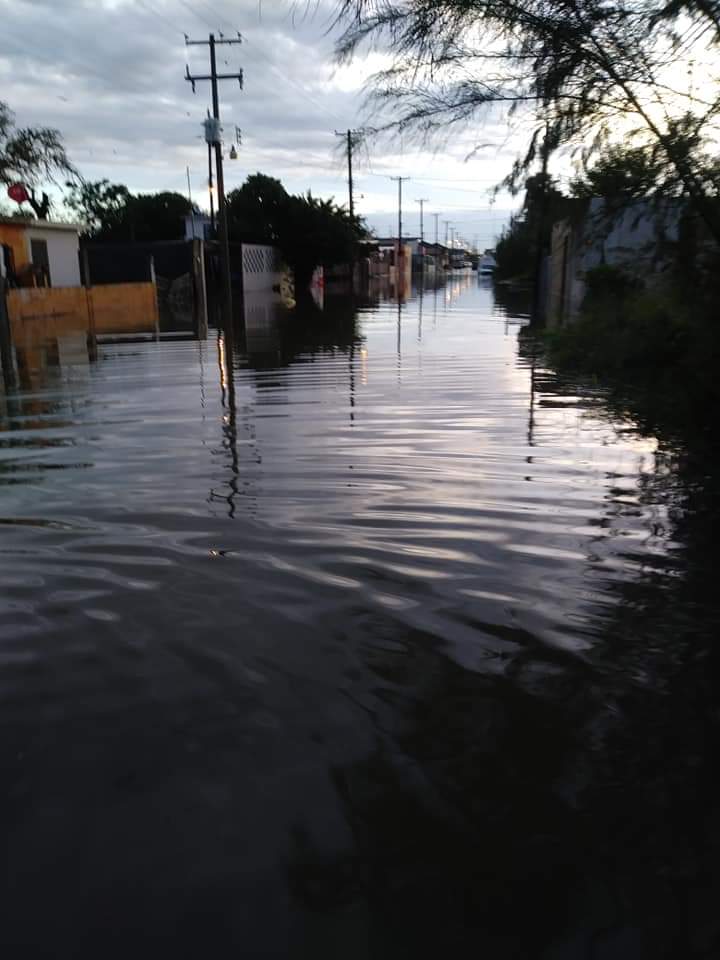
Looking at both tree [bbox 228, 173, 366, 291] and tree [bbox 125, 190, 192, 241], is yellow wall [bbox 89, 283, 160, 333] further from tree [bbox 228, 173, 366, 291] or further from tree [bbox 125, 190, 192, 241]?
tree [bbox 125, 190, 192, 241]

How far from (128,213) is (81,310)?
3938 cm

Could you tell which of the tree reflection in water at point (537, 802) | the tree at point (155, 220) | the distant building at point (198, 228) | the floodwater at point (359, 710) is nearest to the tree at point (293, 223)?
the distant building at point (198, 228)

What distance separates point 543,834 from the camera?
2477 mm

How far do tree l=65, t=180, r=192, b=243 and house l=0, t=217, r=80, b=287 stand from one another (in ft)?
74.7

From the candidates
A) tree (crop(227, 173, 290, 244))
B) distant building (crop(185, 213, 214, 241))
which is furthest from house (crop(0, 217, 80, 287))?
distant building (crop(185, 213, 214, 241))

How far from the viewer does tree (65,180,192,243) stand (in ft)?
202

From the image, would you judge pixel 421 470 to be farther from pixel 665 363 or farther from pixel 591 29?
pixel 665 363

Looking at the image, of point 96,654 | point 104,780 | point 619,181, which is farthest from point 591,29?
point 104,780

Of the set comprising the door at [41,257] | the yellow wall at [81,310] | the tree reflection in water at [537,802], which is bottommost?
the tree reflection in water at [537,802]

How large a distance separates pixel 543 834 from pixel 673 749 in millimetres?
723

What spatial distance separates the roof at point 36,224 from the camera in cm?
2936

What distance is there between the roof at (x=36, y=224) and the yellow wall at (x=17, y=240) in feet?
0.39

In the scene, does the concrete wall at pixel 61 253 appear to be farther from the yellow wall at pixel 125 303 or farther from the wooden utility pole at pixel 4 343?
the wooden utility pole at pixel 4 343

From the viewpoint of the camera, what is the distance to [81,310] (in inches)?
1161
